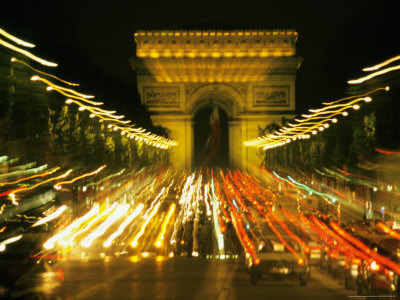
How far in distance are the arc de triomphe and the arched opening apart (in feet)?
74.3

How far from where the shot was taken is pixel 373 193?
40594mm

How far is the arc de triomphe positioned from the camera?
7831 centimetres

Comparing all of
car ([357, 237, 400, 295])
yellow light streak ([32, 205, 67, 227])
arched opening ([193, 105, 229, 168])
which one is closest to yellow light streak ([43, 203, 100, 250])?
yellow light streak ([32, 205, 67, 227])

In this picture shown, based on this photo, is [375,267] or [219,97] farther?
[219,97]

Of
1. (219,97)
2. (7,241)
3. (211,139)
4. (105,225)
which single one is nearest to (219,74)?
(219,97)

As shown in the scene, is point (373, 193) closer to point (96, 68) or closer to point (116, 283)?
point (96, 68)

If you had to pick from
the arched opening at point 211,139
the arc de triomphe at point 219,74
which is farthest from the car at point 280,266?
the arched opening at point 211,139

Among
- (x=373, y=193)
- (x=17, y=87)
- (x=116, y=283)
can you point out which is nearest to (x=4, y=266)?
(x=116, y=283)

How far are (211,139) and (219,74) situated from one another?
29551 mm

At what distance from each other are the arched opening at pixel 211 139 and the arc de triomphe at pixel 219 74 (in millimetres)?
22645

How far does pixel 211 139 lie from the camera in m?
108

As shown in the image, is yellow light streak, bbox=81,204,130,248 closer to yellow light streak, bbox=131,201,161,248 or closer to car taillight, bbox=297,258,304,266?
yellow light streak, bbox=131,201,161,248

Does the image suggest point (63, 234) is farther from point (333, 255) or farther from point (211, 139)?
point (211, 139)

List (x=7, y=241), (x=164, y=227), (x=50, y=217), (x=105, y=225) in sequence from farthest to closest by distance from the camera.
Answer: (x=164, y=227)
(x=105, y=225)
(x=50, y=217)
(x=7, y=241)
